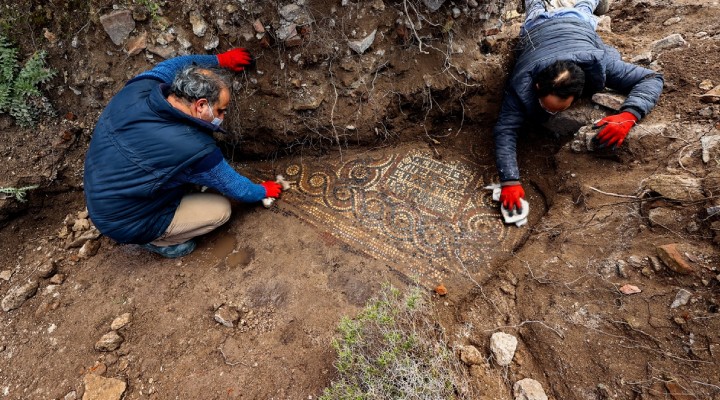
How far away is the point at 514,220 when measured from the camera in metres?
2.79

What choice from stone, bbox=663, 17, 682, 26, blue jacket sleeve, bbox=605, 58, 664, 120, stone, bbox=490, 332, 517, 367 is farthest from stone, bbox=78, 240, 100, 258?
stone, bbox=663, 17, 682, 26

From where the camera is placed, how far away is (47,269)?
8.88ft

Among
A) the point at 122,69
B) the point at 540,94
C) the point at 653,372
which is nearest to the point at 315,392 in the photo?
the point at 653,372

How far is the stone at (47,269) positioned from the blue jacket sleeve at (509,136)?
3.41 meters

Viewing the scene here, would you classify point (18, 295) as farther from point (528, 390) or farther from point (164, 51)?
point (528, 390)

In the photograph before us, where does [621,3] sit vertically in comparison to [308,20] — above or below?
below

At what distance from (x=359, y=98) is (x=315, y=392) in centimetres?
219

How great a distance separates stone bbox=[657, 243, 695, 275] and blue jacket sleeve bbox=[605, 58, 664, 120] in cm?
104

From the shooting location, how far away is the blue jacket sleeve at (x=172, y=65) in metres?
2.46

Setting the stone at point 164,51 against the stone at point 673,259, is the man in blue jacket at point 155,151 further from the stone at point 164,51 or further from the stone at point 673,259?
the stone at point 673,259

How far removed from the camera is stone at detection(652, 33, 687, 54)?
3137 mm

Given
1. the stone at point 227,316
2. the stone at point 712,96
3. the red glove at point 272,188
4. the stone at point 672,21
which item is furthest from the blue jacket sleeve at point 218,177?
the stone at point 672,21

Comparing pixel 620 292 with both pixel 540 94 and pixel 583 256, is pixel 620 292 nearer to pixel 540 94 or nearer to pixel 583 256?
→ pixel 583 256

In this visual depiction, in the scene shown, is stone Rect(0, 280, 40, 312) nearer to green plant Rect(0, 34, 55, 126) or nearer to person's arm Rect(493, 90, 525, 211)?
green plant Rect(0, 34, 55, 126)
